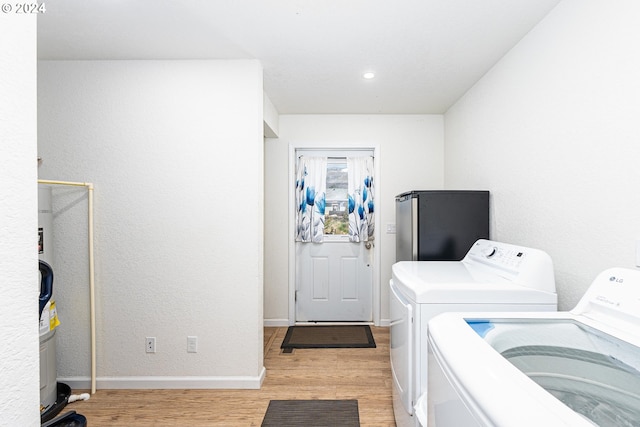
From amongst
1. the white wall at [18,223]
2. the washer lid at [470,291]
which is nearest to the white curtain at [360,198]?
the washer lid at [470,291]

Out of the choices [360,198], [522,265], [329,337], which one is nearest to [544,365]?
[522,265]

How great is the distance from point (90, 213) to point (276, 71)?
1.70 m

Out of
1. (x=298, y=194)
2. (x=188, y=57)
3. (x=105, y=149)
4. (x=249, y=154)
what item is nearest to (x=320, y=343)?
(x=298, y=194)

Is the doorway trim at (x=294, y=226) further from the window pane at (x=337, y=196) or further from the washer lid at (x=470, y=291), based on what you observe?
the washer lid at (x=470, y=291)

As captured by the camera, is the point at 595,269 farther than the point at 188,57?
No

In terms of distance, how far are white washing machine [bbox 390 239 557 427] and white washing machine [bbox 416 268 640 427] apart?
340 mm

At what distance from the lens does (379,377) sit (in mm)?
2562

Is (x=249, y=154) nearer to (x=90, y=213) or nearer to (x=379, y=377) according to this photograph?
(x=90, y=213)

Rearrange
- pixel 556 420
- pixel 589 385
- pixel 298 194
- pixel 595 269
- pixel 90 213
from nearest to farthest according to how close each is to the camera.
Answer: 1. pixel 556 420
2. pixel 589 385
3. pixel 595 269
4. pixel 90 213
5. pixel 298 194

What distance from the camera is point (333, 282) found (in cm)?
380

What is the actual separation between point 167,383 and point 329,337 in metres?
1.55

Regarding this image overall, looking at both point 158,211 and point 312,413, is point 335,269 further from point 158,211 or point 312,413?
point 158,211

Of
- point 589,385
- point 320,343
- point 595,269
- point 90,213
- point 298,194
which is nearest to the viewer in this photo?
point 589,385

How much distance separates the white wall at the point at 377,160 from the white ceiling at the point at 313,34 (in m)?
0.85
